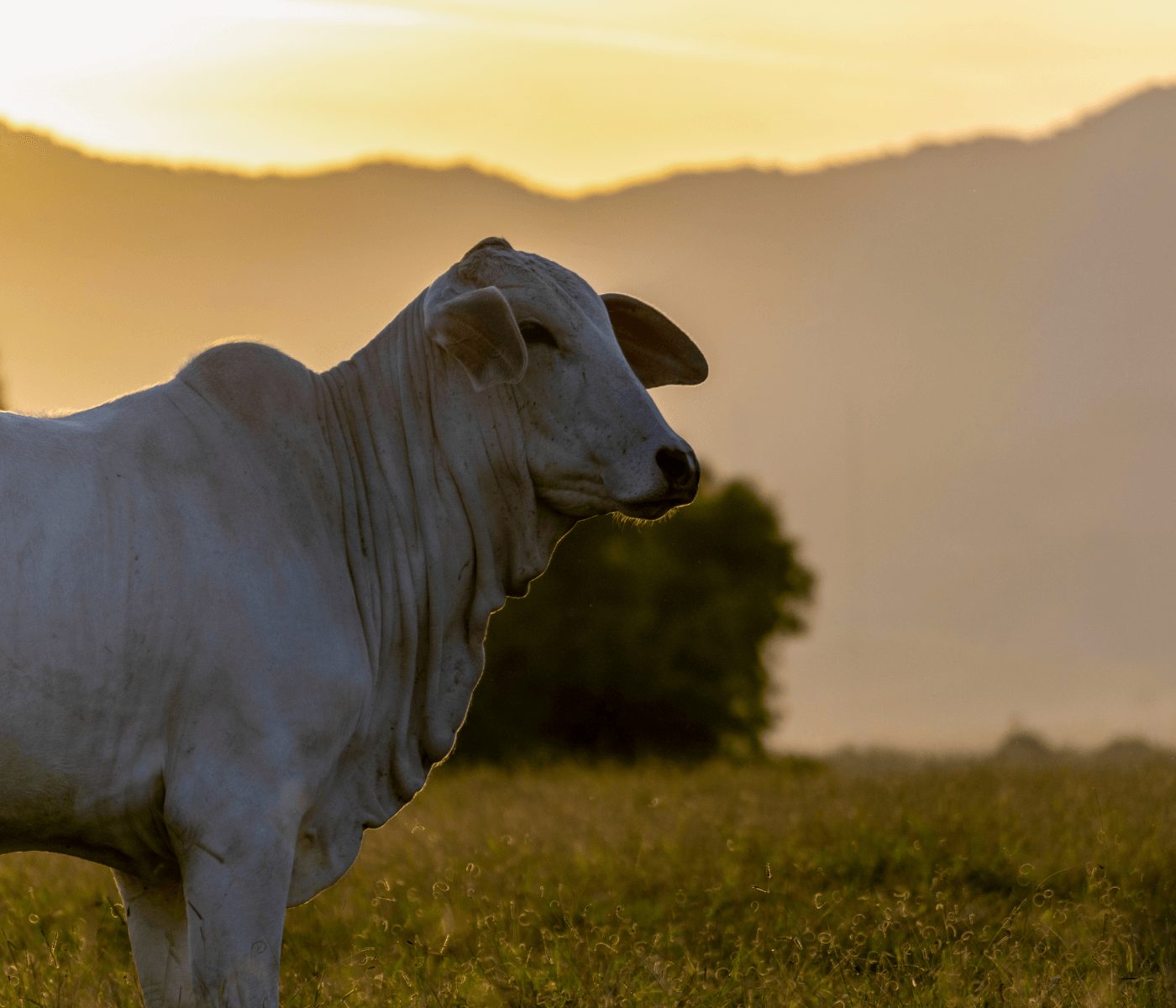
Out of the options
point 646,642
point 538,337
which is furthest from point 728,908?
point 646,642

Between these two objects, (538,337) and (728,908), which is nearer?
(538,337)

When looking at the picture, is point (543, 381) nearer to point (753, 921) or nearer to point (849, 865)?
point (753, 921)

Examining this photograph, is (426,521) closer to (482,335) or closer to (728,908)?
(482,335)

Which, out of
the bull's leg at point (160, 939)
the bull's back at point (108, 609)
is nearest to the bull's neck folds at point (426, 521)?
the bull's back at point (108, 609)

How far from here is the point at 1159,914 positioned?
7.49 m

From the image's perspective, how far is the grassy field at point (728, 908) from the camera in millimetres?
6254

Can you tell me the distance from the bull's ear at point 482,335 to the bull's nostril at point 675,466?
0.48 meters

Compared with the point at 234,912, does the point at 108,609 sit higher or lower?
higher

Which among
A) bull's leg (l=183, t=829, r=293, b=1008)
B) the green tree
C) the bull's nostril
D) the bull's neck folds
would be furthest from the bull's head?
the green tree

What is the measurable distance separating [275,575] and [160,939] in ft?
4.04

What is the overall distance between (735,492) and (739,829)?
2132 centimetres

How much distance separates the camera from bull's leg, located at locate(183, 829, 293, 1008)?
16.4 feet

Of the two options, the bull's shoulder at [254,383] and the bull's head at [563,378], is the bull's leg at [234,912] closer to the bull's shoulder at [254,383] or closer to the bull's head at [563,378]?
the bull's shoulder at [254,383]

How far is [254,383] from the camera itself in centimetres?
558
